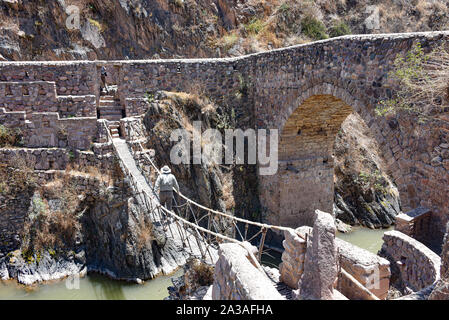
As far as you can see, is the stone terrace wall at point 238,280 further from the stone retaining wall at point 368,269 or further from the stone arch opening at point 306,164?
the stone arch opening at point 306,164

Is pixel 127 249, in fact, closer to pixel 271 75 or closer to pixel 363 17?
pixel 271 75

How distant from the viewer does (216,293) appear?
4.27 metres

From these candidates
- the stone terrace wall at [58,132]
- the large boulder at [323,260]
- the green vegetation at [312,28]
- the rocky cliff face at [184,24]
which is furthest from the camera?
the green vegetation at [312,28]

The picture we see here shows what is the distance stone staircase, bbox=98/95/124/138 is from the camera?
1033 cm

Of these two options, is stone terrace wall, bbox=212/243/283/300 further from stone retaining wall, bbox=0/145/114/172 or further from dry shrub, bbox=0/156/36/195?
dry shrub, bbox=0/156/36/195

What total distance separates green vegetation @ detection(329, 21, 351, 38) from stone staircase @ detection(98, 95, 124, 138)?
1166 centimetres

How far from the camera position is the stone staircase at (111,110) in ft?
33.9

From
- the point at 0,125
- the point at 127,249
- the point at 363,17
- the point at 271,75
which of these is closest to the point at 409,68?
the point at 271,75

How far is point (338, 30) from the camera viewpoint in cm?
1702

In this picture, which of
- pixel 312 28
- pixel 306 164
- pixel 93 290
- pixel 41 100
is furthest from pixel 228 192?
pixel 312 28

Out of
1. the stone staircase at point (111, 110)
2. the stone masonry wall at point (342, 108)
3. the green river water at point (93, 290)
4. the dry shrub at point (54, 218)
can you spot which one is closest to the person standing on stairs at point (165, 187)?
the green river water at point (93, 290)

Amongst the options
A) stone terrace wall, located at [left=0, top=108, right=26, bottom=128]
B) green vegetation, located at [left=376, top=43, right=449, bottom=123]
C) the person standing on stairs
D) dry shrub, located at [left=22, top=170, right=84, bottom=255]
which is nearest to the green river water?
dry shrub, located at [left=22, top=170, right=84, bottom=255]

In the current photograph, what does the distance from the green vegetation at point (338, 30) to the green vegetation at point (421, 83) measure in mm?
11644

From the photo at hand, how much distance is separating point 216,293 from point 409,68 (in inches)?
200
